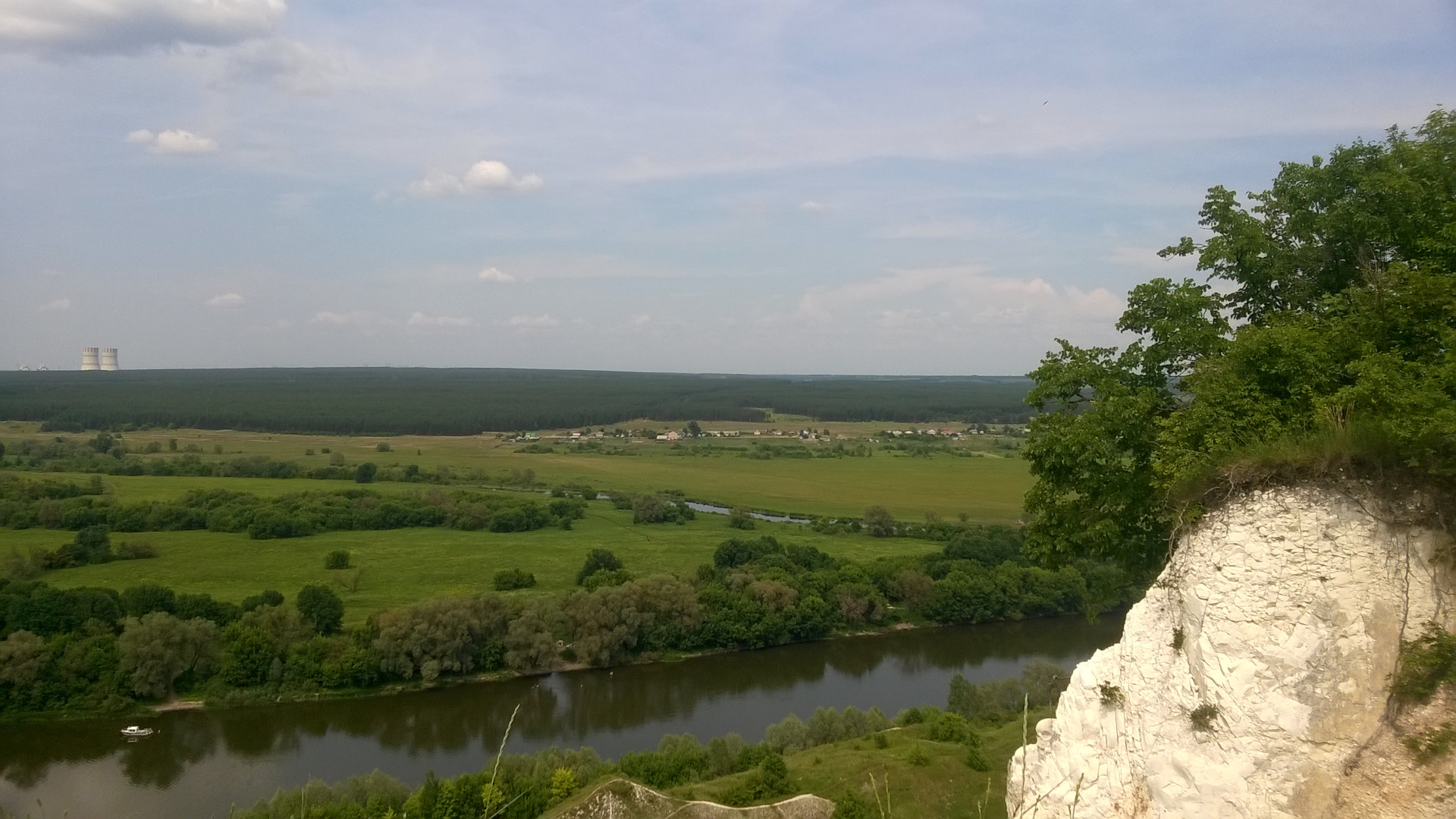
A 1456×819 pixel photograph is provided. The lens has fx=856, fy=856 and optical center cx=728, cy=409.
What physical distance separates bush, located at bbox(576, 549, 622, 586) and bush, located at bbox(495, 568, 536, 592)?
7.99 feet

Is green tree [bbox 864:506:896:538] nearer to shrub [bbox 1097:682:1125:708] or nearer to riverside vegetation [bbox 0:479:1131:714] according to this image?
riverside vegetation [bbox 0:479:1131:714]

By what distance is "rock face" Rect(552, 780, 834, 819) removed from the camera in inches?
616

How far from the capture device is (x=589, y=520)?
62.0 metres

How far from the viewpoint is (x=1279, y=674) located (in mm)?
6656

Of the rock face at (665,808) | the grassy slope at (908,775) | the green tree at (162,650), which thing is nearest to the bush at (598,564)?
the green tree at (162,650)

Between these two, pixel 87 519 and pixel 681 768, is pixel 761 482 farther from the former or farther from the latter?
pixel 681 768

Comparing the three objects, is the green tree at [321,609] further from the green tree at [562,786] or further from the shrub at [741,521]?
the shrub at [741,521]

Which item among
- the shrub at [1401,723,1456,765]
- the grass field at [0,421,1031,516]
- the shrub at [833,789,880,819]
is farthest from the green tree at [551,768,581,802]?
the grass field at [0,421,1031,516]

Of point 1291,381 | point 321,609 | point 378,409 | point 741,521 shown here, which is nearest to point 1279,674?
point 1291,381

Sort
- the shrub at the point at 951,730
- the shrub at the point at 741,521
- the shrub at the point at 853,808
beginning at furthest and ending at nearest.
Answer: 1. the shrub at the point at 741,521
2. the shrub at the point at 951,730
3. the shrub at the point at 853,808

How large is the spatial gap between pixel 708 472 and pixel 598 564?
148ft

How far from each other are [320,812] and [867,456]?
288 feet

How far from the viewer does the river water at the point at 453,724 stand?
25047 millimetres

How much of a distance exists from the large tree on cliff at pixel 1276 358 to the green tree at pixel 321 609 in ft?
107
